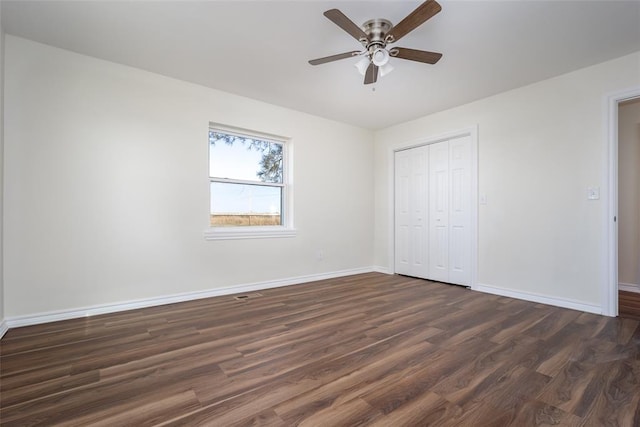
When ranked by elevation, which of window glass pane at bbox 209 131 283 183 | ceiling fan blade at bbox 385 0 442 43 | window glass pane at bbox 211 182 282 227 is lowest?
window glass pane at bbox 211 182 282 227

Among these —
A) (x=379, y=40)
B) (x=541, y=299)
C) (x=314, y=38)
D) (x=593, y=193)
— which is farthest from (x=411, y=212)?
(x=314, y=38)

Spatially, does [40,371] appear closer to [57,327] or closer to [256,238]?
[57,327]

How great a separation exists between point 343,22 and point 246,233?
8.55 ft

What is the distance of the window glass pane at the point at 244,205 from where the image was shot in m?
3.65

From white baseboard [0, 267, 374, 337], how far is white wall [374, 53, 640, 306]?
2.46m

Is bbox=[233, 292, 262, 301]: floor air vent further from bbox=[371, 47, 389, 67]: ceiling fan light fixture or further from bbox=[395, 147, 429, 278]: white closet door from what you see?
bbox=[371, 47, 389, 67]: ceiling fan light fixture

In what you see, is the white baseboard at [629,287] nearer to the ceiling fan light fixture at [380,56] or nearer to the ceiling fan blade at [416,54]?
the ceiling fan blade at [416,54]

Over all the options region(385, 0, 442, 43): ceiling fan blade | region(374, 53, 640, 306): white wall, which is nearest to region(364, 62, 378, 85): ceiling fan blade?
region(385, 0, 442, 43): ceiling fan blade

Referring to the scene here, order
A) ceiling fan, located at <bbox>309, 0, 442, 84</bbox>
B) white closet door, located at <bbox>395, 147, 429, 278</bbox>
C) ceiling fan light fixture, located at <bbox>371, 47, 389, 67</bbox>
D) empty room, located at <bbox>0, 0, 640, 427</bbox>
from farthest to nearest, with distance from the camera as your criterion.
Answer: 1. white closet door, located at <bbox>395, 147, 429, 278</bbox>
2. ceiling fan light fixture, located at <bbox>371, 47, 389, 67</bbox>
3. ceiling fan, located at <bbox>309, 0, 442, 84</bbox>
4. empty room, located at <bbox>0, 0, 640, 427</bbox>

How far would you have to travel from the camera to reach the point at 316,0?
2051 millimetres

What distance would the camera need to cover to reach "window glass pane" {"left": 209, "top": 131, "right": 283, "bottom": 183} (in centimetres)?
366

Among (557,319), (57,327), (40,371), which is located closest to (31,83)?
(57,327)

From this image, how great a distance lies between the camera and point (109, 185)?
9.41 feet

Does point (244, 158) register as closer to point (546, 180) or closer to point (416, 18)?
point (416, 18)
